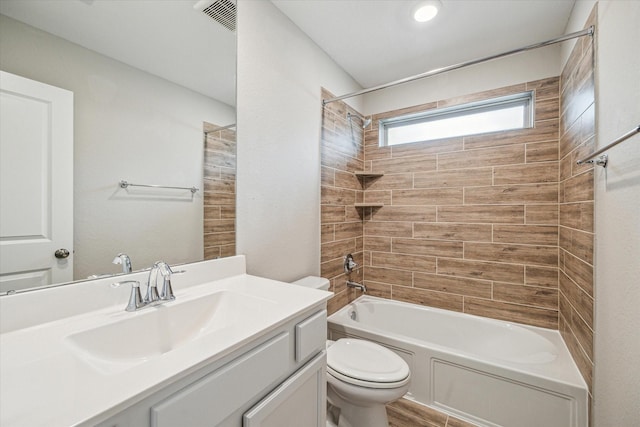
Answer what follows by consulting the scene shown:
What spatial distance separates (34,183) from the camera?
83 centimetres

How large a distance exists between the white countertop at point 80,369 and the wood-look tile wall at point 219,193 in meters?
0.46

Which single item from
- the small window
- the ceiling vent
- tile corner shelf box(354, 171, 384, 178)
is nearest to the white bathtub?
tile corner shelf box(354, 171, 384, 178)

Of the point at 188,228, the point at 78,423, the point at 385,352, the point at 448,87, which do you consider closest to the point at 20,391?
the point at 78,423

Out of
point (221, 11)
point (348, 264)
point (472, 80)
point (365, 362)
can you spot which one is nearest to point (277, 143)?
point (221, 11)

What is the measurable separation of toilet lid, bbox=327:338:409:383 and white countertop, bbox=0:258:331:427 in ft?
2.33

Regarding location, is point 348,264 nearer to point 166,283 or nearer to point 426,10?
point 166,283

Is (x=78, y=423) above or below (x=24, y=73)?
below

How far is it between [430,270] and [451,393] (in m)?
0.98

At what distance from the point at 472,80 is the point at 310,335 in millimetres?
2425

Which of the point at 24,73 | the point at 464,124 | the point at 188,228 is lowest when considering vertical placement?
the point at 188,228

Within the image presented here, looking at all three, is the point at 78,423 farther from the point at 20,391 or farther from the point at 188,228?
the point at 188,228

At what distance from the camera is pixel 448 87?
91.9 inches

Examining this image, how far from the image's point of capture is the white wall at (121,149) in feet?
2.83

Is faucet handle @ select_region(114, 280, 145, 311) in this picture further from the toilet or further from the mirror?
the toilet
